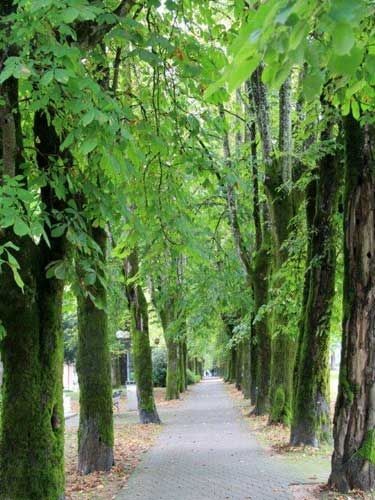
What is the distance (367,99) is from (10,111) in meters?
3.63

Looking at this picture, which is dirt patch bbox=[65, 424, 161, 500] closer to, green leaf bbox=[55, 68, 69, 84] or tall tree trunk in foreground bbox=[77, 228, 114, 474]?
tall tree trunk in foreground bbox=[77, 228, 114, 474]

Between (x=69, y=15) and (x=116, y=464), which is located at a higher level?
(x=69, y=15)

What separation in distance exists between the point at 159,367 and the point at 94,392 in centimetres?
3093

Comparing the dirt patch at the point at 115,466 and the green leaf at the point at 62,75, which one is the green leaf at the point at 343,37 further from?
the dirt patch at the point at 115,466

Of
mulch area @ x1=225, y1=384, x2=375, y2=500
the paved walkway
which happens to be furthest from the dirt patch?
mulch area @ x1=225, y1=384, x2=375, y2=500

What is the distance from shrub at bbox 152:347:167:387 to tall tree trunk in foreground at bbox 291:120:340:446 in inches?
1170


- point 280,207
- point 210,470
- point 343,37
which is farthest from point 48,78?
point 280,207

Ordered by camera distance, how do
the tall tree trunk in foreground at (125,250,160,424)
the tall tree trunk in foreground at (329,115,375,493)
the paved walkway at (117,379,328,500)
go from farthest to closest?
the tall tree trunk in foreground at (125,250,160,424) < the paved walkway at (117,379,328,500) < the tall tree trunk in foreground at (329,115,375,493)

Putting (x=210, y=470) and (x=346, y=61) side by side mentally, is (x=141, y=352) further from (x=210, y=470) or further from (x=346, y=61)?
(x=346, y=61)

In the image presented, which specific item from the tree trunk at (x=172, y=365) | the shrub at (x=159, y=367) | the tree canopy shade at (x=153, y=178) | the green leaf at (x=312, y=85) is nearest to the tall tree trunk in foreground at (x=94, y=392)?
the tree canopy shade at (x=153, y=178)

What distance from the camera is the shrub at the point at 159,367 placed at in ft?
136

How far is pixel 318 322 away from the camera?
11141 mm

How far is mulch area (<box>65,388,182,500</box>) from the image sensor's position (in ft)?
31.7

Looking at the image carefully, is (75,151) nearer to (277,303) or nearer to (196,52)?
(196,52)
